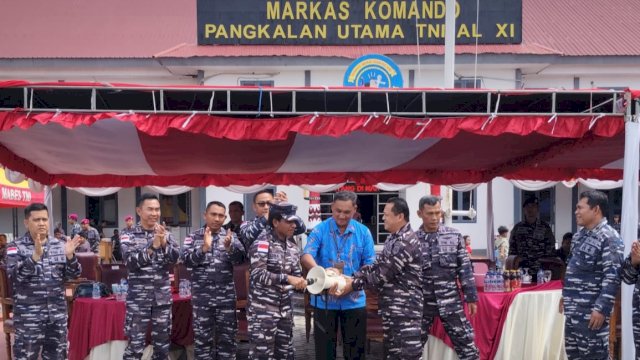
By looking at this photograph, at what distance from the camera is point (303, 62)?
1859cm

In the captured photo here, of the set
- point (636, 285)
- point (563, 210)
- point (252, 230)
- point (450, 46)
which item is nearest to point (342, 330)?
point (252, 230)

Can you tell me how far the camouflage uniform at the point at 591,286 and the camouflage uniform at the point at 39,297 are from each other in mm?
4176

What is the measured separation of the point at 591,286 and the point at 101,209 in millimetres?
18090

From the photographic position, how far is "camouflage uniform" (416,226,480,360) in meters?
5.57

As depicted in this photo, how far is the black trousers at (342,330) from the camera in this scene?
5.36 meters

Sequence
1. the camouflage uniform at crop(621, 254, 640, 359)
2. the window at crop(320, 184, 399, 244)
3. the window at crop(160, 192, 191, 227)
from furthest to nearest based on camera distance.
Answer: the window at crop(160, 192, 191, 227) < the window at crop(320, 184, 399, 244) < the camouflage uniform at crop(621, 254, 640, 359)

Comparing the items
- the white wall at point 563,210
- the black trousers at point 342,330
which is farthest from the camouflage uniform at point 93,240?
the white wall at point 563,210

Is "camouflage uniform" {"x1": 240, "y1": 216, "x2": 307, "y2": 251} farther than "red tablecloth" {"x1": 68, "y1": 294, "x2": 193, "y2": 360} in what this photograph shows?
No

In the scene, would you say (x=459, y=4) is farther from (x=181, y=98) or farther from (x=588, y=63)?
(x=181, y=98)

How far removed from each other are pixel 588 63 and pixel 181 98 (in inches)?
663

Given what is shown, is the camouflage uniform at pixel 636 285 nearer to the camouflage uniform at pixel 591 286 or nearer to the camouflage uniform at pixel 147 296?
the camouflage uniform at pixel 591 286

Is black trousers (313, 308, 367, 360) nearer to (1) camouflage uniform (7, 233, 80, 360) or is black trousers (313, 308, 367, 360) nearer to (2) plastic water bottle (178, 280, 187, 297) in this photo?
(2) plastic water bottle (178, 280, 187, 297)

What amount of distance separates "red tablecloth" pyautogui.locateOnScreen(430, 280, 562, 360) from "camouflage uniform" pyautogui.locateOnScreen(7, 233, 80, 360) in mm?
3455

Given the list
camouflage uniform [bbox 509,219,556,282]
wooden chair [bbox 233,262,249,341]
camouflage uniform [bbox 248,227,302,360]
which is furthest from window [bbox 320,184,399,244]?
camouflage uniform [bbox 248,227,302,360]
